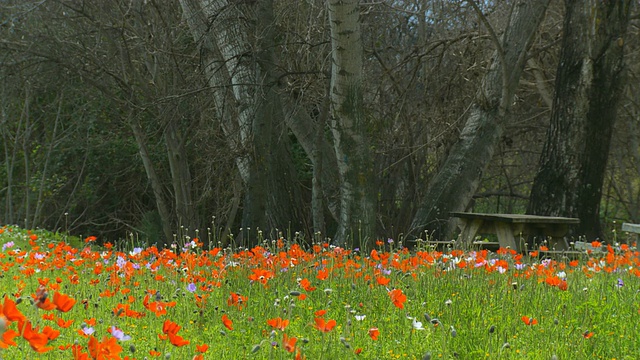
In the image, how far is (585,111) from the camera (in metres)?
9.16

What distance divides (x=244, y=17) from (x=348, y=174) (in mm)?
2061

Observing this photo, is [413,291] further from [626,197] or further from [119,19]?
[626,197]

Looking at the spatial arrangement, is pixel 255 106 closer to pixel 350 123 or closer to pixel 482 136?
pixel 350 123

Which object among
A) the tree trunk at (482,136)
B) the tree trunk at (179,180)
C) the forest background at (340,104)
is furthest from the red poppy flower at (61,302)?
the tree trunk at (179,180)

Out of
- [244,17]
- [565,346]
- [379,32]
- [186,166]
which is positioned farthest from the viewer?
[186,166]

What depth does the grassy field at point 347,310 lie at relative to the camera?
3502mm

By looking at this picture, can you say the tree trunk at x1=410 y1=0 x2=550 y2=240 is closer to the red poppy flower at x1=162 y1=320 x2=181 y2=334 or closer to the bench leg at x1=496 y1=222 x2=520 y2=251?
the bench leg at x1=496 y1=222 x2=520 y2=251

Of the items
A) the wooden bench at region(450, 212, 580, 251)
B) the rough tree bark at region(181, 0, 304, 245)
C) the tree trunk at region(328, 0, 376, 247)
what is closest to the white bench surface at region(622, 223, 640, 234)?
the wooden bench at region(450, 212, 580, 251)

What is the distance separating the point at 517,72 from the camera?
937 cm

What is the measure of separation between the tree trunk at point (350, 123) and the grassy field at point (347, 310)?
69.7 inches

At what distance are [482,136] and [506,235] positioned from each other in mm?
1653

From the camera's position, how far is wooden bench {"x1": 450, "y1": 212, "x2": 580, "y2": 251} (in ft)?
26.1

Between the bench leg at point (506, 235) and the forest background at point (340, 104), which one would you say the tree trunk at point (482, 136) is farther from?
the bench leg at point (506, 235)

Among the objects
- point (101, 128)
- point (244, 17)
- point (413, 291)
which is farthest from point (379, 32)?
point (413, 291)
